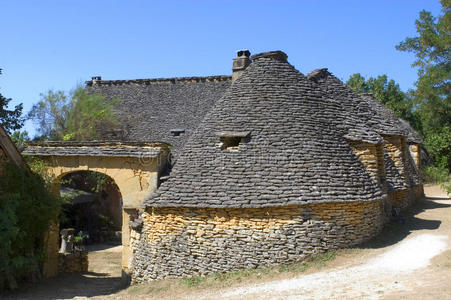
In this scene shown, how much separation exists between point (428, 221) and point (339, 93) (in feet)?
16.9

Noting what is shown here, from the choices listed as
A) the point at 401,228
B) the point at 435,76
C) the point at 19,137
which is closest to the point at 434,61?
the point at 435,76

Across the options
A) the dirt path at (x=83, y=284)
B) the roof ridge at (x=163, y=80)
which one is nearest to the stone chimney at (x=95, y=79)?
the roof ridge at (x=163, y=80)

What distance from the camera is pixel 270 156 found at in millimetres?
10867

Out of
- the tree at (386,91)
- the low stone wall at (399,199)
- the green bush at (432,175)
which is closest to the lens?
the low stone wall at (399,199)

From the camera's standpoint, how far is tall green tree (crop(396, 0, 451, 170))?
26891 mm

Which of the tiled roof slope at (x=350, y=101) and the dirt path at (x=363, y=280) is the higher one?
the tiled roof slope at (x=350, y=101)

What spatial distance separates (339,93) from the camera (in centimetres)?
1461

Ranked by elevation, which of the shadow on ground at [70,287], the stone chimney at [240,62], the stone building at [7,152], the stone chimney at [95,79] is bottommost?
the shadow on ground at [70,287]

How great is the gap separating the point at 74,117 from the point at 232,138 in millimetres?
9588

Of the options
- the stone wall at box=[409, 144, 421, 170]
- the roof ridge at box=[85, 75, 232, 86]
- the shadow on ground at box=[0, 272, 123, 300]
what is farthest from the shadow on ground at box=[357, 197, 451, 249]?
the roof ridge at box=[85, 75, 232, 86]

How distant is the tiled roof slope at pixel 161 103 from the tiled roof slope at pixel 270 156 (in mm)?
4667

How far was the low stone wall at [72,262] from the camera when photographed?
543 inches

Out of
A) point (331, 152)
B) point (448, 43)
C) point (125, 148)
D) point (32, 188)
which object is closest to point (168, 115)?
point (125, 148)

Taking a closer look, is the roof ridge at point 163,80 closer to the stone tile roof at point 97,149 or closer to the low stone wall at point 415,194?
the stone tile roof at point 97,149
